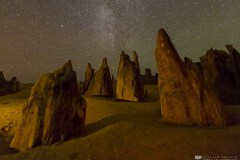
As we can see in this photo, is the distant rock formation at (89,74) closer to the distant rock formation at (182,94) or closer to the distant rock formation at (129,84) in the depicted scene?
the distant rock formation at (129,84)

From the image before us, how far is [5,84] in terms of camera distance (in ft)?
109

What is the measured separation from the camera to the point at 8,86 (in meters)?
33.0

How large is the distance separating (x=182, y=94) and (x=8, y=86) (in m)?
26.7

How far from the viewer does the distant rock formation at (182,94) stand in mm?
11336

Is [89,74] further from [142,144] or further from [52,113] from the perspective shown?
[142,144]

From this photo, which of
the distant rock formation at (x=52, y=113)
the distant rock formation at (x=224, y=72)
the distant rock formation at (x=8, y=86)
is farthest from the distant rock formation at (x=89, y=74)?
the distant rock formation at (x=52, y=113)

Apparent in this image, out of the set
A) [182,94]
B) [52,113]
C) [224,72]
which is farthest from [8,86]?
[182,94]

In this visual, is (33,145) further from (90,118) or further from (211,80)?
(211,80)

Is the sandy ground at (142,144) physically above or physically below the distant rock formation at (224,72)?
below

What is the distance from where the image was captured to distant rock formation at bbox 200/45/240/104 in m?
20.4

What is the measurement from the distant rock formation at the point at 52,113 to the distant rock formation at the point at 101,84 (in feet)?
39.7

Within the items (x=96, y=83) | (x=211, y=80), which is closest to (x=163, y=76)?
(x=211, y=80)

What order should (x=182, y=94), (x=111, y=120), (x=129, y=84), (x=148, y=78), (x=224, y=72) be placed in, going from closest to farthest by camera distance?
1. (x=182, y=94)
2. (x=111, y=120)
3. (x=224, y=72)
4. (x=129, y=84)
5. (x=148, y=78)

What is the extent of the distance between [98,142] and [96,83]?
1532cm
